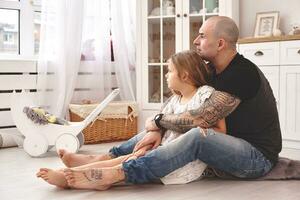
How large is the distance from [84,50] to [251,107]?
228 cm

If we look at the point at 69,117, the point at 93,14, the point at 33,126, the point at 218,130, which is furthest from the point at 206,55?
the point at 93,14

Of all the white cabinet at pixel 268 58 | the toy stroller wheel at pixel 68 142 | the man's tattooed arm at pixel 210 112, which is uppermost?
the white cabinet at pixel 268 58

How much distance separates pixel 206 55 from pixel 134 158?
1.92ft

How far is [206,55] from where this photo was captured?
7.07ft

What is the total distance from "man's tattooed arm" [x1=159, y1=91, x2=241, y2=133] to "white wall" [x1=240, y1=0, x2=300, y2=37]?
6.44 ft

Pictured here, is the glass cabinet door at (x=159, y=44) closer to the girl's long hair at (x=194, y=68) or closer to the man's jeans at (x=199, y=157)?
the girl's long hair at (x=194, y=68)

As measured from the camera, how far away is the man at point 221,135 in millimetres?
1902

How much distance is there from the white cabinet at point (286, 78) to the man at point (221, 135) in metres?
1.20

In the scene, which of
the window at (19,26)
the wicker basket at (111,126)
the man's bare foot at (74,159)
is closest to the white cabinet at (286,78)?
the wicker basket at (111,126)

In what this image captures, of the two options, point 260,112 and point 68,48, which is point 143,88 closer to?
point 68,48

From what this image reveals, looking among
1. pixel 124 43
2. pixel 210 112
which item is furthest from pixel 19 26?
pixel 210 112

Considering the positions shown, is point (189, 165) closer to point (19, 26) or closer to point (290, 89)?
point (290, 89)

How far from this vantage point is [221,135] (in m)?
1.99

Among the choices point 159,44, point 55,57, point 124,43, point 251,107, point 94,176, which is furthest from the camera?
point 124,43
